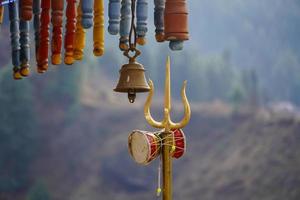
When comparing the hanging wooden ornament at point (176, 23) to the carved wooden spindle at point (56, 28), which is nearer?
the hanging wooden ornament at point (176, 23)

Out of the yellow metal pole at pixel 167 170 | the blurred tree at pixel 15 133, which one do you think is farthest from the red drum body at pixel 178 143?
the blurred tree at pixel 15 133

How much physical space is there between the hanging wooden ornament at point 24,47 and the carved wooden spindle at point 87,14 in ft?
2.44

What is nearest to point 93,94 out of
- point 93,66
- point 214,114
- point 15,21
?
point 93,66

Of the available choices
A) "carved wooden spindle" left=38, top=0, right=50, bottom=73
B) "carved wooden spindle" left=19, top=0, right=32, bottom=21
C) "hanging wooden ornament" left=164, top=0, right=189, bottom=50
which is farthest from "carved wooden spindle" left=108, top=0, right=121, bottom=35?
"carved wooden spindle" left=19, top=0, right=32, bottom=21

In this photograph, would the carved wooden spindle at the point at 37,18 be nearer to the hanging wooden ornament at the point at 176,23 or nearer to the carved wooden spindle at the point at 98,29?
the carved wooden spindle at the point at 98,29

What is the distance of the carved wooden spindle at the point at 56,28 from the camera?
18.1 feet

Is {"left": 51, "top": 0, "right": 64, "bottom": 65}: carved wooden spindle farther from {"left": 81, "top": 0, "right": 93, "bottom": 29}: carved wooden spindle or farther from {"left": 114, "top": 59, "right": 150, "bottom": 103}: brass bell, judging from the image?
{"left": 114, "top": 59, "right": 150, "bottom": 103}: brass bell

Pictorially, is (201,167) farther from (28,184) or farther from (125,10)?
(125,10)

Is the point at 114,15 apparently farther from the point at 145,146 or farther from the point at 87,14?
the point at 145,146

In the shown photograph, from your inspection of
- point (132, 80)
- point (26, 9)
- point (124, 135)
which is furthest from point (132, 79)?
point (124, 135)

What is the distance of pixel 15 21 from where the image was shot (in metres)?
6.02

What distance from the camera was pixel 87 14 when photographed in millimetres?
5277

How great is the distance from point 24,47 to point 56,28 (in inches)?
18.6

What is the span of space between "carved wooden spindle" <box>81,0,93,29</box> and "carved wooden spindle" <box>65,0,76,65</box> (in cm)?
19
